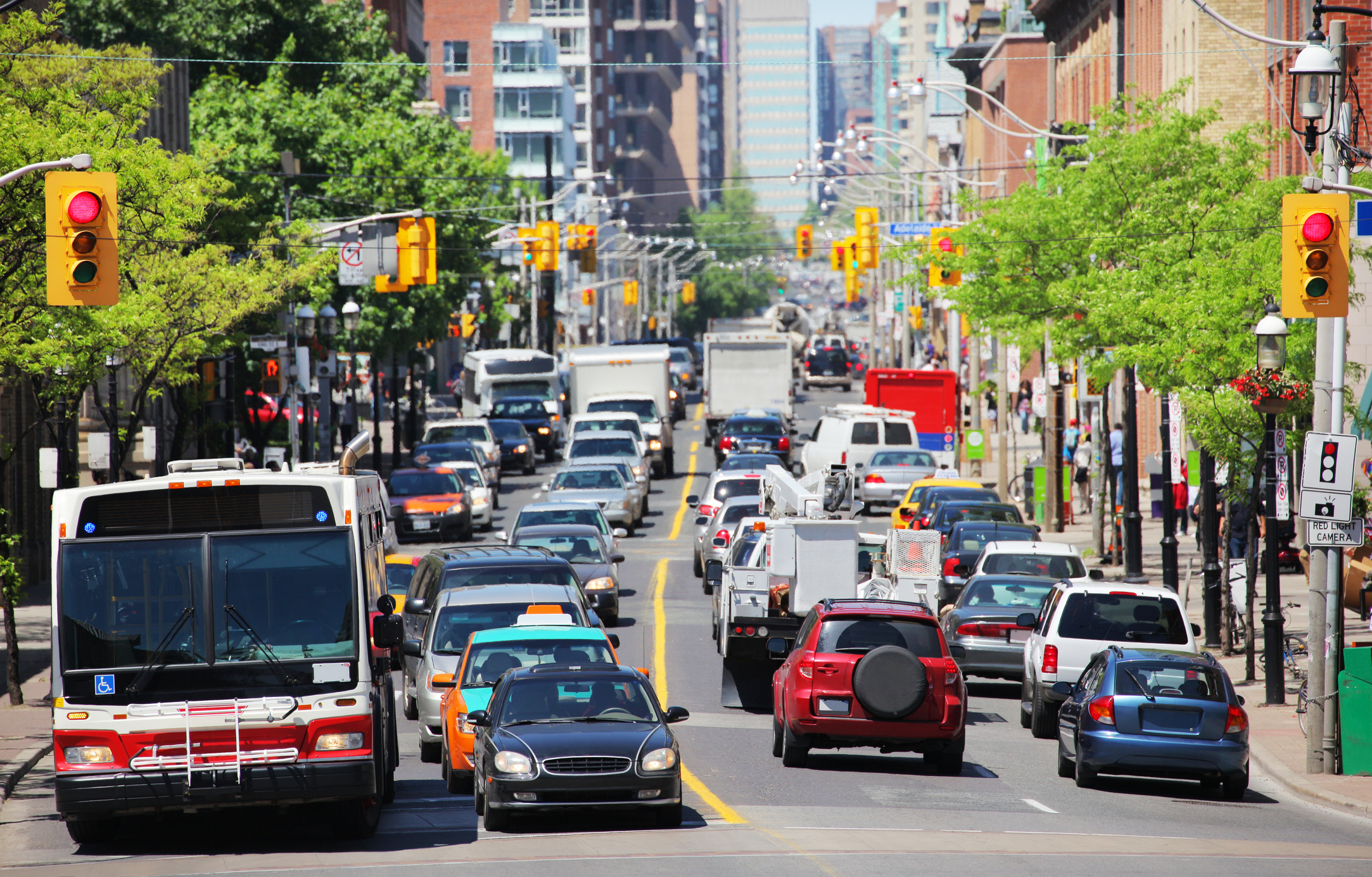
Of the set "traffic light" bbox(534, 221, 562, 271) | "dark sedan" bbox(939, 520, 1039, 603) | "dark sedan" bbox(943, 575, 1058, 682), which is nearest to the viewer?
"dark sedan" bbox(943, 575, 1058, 682)

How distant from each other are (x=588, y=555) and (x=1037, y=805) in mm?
13469

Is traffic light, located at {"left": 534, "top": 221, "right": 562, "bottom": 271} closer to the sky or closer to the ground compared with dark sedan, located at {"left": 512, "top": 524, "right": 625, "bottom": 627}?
closer to the sky

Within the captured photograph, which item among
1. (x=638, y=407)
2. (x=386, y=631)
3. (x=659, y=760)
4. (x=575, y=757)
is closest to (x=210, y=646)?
(x=386, y=631)

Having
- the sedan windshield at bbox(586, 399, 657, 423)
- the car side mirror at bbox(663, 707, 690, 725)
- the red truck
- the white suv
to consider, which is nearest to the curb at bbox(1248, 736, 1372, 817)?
the white suv

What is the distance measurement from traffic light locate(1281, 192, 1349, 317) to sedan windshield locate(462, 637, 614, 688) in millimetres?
7226

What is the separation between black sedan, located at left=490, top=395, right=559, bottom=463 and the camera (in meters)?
59.9

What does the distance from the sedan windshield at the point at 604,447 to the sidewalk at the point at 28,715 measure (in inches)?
677

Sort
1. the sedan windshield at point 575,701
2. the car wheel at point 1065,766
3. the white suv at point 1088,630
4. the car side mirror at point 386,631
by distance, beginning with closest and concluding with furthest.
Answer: the car side mirror at point 386,631
the sedan windshield at point 575,701
the car wheel at point 1065,766
the white suv at point 1088,630

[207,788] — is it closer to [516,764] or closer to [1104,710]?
[516,764]

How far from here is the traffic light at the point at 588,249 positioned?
71.2 metres

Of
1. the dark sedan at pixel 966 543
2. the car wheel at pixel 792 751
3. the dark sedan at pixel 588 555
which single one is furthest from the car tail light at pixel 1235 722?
the dark sedan at pixel 588 555

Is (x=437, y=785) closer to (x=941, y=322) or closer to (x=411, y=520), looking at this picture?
(x=411, y=520)

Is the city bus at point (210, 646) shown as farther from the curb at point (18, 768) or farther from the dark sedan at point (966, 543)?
the dark sedan at point (966, 543)

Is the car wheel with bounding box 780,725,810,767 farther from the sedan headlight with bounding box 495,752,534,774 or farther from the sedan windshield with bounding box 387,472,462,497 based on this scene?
the sedan windshield with bounding box 387,472,462,497
